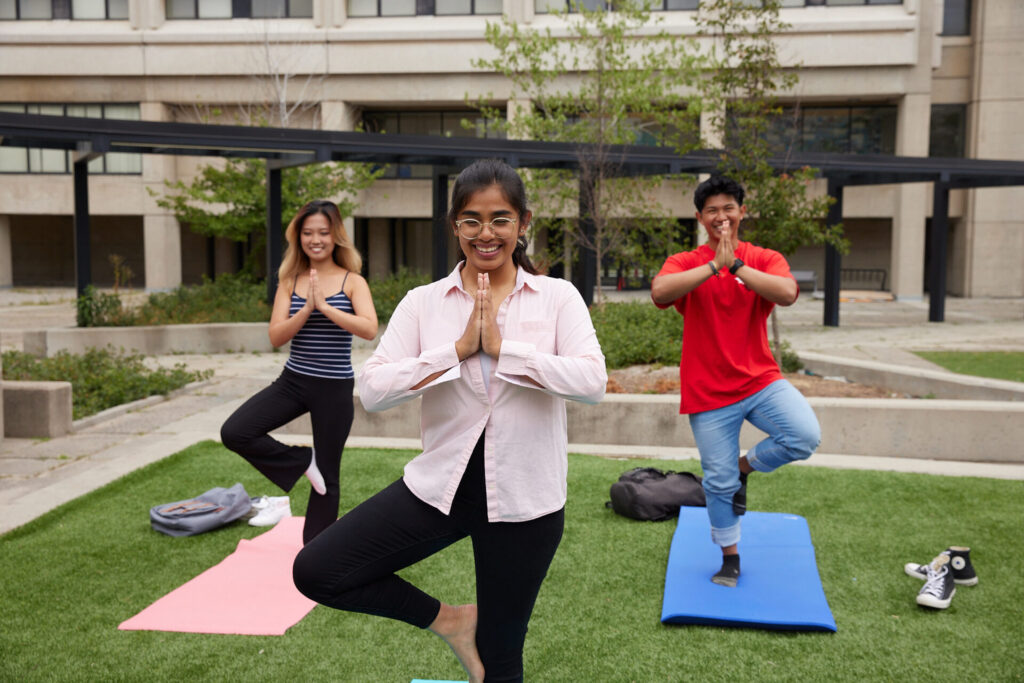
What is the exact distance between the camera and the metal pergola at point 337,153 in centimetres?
1508

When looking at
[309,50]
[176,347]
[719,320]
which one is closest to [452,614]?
[719,320]

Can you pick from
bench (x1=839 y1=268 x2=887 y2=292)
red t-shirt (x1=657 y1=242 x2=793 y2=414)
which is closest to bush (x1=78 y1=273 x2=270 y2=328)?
red t-shirt (x1=657 y1=242 x2=793 y2=414)

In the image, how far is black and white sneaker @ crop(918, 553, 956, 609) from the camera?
4543 millimetres

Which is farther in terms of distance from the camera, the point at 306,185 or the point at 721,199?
the point at 306,185

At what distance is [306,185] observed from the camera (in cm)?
2309

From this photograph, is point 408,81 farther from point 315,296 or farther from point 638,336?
point 315,296

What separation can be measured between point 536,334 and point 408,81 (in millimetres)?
32448

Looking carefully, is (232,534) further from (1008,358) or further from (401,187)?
(401,187)

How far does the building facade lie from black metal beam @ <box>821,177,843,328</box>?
9.89 meters

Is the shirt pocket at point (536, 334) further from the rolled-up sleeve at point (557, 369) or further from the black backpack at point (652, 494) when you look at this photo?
the black backpack at point (652, 494)

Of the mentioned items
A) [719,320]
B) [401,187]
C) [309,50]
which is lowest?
[719,320]

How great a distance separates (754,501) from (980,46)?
3294 cm

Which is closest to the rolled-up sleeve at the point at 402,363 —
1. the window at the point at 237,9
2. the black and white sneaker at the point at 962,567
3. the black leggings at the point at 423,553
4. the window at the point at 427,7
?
the black leggings at the point at 423,553

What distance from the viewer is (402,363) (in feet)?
9.00
